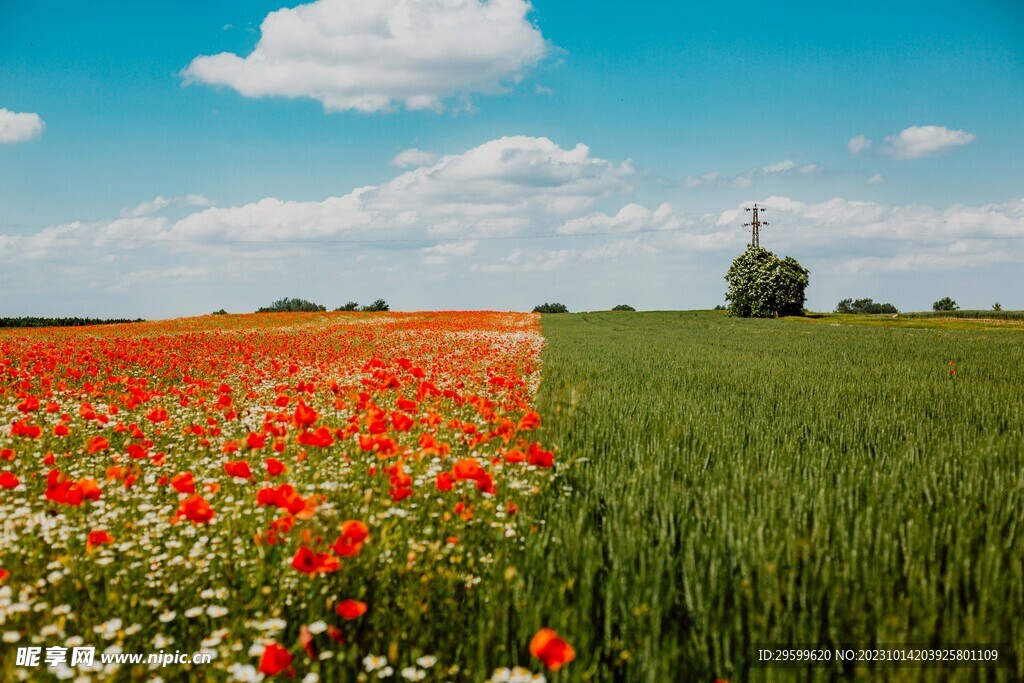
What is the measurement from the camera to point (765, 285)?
62844 millimetres

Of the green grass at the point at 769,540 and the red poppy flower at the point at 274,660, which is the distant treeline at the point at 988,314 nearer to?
the green grass at the point at 769,540

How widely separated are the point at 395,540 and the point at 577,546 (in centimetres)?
113

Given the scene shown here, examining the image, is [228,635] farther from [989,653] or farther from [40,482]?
[40,482]

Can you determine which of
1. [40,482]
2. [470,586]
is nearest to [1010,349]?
[470,586]

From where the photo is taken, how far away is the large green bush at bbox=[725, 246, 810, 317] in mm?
62688

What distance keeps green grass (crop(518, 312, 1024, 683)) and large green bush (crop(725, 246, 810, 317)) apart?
58731 millimetres

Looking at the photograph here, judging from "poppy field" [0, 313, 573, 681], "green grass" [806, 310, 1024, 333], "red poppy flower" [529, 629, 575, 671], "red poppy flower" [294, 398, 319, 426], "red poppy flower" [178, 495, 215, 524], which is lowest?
"poppy field" [0, 313, 573, 681]

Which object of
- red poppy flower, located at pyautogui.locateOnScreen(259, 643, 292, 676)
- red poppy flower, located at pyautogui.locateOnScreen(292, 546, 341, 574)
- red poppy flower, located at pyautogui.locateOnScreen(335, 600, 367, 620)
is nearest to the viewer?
red poppy flower, located at pyautogui.locateOnScreen(259, 643, 292, 676)

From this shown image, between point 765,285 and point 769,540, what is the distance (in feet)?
212

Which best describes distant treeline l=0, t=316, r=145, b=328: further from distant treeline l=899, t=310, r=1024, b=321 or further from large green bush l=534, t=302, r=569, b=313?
distant treeline l=899, t=310, r=1024, b=321

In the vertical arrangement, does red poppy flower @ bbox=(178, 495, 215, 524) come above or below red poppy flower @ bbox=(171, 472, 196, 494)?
below

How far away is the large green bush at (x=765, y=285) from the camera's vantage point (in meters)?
62.7

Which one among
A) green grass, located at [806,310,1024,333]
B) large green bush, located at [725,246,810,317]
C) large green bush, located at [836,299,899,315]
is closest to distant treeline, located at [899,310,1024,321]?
green grass, located at [806,310,1024,333]

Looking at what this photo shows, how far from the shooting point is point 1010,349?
18.5 m
